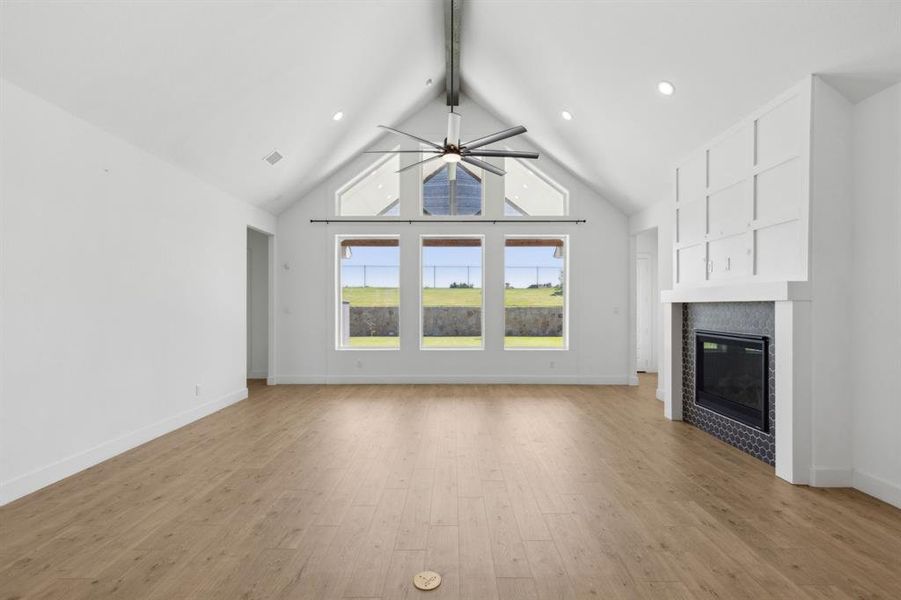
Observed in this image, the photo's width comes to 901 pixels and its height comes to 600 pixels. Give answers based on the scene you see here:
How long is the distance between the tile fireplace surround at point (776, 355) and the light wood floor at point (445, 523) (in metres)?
0.17

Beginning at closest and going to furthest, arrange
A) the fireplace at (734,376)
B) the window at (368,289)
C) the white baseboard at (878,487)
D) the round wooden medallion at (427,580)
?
the round wooden medallion at (427,580) → the white baseboard at (878,487) → the fireplace at (734,376) → the window at (368,289)

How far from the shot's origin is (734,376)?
13.8ft

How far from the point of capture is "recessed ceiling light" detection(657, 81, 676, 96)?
4.13 metres

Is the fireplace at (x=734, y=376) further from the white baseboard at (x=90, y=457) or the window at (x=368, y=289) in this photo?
the white baseboard at (x=90, y=457)

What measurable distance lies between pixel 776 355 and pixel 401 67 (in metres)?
4.95

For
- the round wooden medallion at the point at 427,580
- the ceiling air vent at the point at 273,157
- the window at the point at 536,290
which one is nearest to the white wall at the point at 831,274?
the round wooden medallion at the point at 427,580

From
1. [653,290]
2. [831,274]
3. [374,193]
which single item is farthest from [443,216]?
[831,274]

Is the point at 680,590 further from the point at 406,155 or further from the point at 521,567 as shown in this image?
the point at 406,155

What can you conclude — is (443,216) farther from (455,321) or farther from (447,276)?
(455,321)

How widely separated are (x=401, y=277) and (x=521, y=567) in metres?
5.75

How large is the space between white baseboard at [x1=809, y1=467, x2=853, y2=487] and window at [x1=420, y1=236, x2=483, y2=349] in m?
4.92

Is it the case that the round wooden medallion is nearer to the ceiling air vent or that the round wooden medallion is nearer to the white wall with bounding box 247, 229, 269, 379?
the ceiling air vent

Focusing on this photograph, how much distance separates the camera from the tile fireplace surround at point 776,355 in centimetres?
327

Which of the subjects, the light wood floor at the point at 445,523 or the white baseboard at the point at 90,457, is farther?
the white baseboard at the point at 90,457
